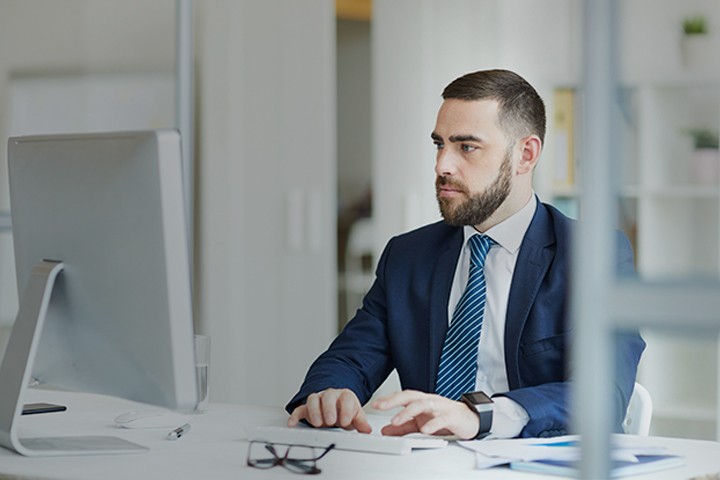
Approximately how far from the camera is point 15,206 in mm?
1760

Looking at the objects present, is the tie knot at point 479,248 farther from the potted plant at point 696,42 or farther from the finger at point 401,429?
the potted plant at point 696,42

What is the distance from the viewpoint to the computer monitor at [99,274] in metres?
1.49

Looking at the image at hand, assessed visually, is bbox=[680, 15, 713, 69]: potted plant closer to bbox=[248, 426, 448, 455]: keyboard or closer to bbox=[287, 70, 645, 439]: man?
bbox=[287, 70, 645, 439]: man

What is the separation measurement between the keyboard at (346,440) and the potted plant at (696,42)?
2.42m

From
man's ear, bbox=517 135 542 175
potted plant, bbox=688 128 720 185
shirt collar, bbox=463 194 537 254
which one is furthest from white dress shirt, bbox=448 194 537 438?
potted plant, bbox=688 128 720 185

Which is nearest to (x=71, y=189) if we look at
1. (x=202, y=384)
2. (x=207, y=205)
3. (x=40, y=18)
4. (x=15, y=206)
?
(x=15, y=206)

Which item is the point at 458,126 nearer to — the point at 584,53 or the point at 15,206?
the point at 15,206

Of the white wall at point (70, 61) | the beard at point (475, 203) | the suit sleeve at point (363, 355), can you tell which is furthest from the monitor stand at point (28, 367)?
the white wall at point (70, 61)

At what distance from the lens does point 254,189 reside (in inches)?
162

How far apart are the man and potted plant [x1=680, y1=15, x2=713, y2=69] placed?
A: 157 centimetres

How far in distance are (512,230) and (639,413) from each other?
0.44 metres

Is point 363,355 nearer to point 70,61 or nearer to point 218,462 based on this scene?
point 218,462

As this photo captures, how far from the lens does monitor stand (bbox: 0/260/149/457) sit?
5.36 feet

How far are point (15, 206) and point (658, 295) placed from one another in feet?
3.92
